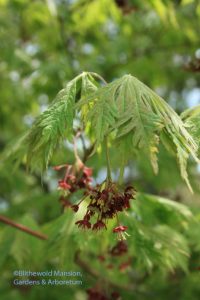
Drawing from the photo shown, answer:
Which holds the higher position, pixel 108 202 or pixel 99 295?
pixel 108 202

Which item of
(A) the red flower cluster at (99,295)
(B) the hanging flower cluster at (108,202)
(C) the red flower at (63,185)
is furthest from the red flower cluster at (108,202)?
(A) the red flower cluster at (99,295)

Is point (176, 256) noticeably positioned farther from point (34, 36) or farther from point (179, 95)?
point (179, 95)

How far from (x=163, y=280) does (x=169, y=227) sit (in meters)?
1.82

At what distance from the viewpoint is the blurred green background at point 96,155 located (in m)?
3.34

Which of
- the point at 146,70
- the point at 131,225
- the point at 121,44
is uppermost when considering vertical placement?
the point at 121,44

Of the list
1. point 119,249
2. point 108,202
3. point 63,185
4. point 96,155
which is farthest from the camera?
point 96,155

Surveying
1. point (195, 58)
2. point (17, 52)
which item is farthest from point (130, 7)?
point (195, 58)

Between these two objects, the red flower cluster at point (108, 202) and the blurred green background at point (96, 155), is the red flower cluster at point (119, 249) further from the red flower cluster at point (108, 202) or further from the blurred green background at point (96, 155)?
the red flower cluster at point (108, 202)

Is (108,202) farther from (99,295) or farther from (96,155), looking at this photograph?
(96,155)

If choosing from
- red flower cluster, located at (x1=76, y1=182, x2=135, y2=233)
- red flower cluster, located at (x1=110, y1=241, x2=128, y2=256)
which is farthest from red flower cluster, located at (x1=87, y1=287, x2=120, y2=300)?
red flower cluster, located at (x1=76, y1=182, x2=135, y2=233)

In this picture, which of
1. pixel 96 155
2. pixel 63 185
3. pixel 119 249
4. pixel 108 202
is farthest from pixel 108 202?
pixel 96 155

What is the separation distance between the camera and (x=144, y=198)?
11.2ft

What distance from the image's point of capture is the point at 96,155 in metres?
4.33

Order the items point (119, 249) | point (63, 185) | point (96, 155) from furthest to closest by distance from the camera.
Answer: point (96, 155)
point (119, 249)
point (63, 185)
